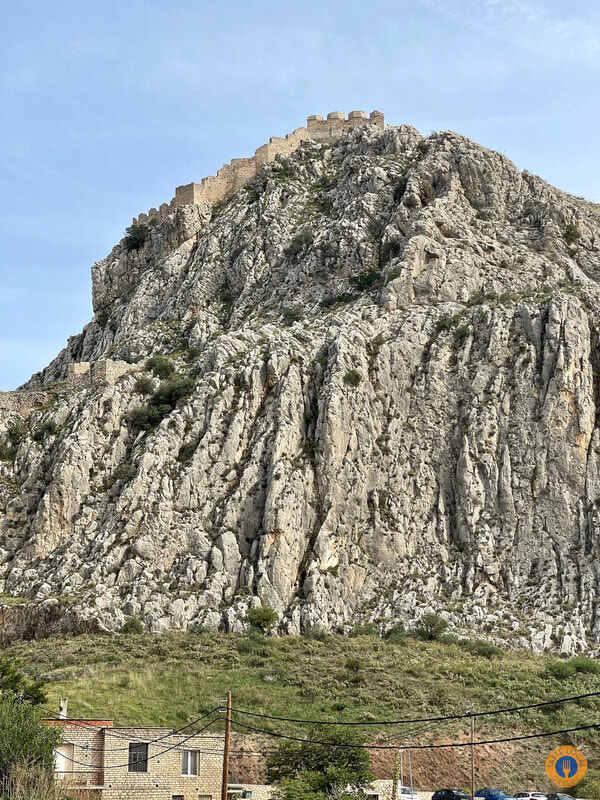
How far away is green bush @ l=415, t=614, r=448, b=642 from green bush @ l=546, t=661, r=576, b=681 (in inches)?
257

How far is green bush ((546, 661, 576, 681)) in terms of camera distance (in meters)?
59.9

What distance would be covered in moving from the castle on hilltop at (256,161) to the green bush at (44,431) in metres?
28.5

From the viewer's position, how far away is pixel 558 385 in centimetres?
7312

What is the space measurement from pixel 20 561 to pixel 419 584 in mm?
23299

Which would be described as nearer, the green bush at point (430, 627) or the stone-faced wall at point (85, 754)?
the stone-faced wall at point (85, 754)

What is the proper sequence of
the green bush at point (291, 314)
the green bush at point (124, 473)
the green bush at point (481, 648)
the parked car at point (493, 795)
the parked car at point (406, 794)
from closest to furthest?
the parked car at point (406, 794)
the parked car at point (493, 795)
the green bush at point (481, 648)
the green bush at point (124, 473)
the green bush at point (291, 314)

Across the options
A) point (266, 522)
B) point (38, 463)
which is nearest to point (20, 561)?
point (38, 463)

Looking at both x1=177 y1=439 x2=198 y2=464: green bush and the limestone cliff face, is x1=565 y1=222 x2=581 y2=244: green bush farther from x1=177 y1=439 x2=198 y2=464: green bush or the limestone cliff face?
x1=177 y1=439 x2=198 y2=464: green bush

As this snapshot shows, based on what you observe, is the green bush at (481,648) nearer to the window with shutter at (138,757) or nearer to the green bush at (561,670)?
the green bush at (561,670)

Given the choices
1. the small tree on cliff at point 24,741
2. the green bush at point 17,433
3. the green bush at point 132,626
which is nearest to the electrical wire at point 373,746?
the small tree on cliff at point 24,741

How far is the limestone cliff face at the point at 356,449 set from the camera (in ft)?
220

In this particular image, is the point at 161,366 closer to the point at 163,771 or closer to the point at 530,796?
the point at 163,771

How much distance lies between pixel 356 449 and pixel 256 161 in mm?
35819

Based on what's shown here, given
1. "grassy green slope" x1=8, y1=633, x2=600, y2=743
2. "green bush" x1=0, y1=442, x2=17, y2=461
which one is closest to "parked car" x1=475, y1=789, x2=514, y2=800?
"grassy green slope" x1=8, y1=633, x2=600, y2=743
